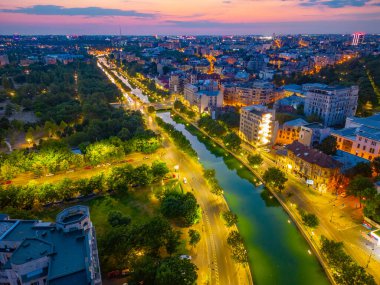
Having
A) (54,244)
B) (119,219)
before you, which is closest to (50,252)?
(54,244)

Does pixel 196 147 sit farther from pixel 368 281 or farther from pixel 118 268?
pixel 368 281

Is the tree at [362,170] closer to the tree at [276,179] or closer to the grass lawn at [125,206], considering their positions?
the tree at [276,179]

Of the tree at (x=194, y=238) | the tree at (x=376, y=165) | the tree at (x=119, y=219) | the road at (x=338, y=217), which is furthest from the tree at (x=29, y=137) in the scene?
the tree at (x=376, y=165)

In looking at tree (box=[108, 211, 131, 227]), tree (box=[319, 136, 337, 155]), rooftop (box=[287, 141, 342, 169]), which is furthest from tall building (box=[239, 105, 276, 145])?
tree (box=[108, 211, 131, 227])

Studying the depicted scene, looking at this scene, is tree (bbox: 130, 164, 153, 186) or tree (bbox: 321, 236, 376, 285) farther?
tree (bbox: 130, 164, 153, 186)

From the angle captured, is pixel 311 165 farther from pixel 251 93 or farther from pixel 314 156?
pixel 251 93

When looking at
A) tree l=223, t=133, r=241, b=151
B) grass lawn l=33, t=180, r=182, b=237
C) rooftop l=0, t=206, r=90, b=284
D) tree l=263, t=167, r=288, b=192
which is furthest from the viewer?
tree l=223, t=133, r=241, b=151

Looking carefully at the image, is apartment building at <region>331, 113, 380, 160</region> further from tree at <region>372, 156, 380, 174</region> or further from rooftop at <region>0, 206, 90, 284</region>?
rooftop at <region>0, 206, 90, 284</region>
